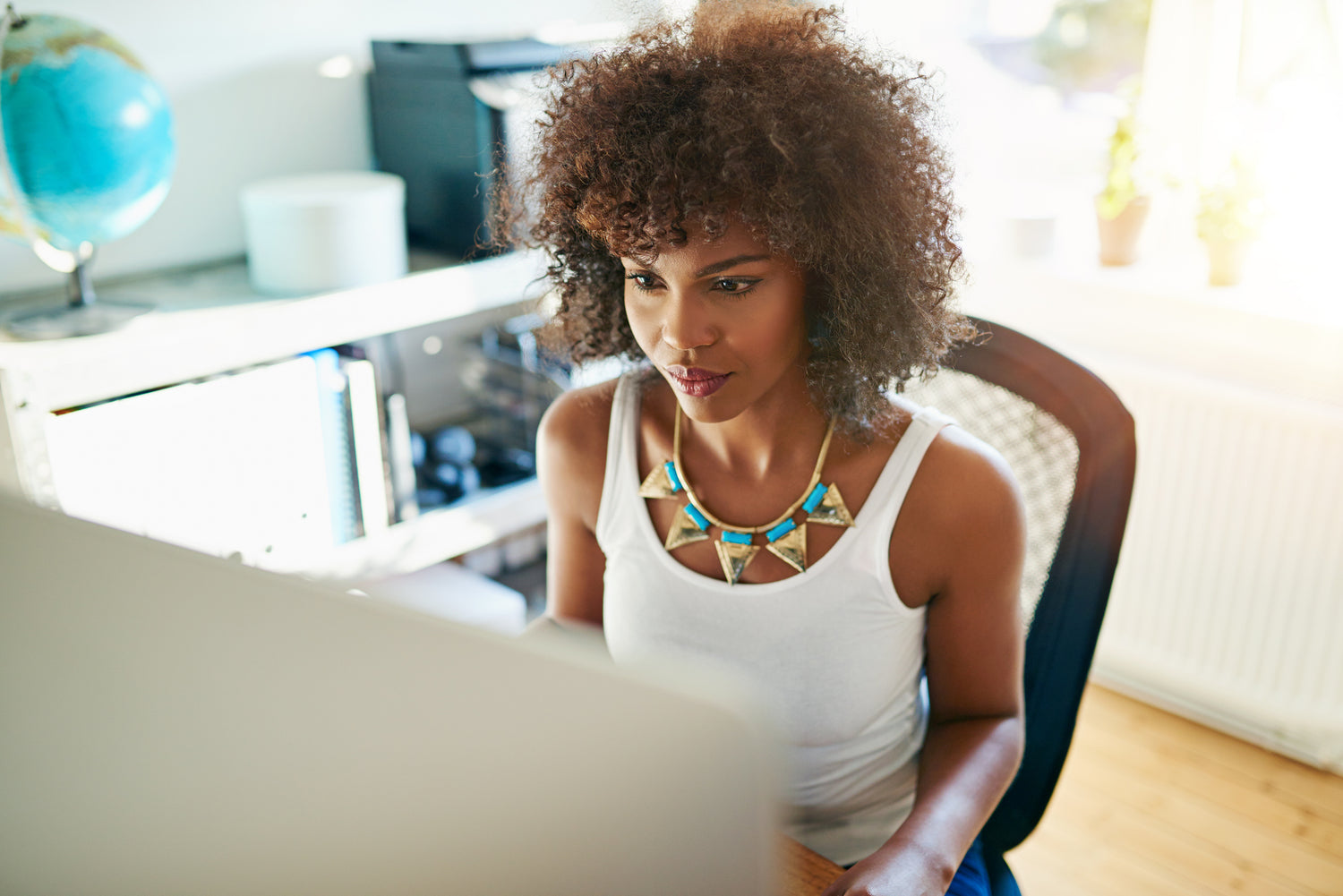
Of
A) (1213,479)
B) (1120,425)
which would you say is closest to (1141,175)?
(1213,479)

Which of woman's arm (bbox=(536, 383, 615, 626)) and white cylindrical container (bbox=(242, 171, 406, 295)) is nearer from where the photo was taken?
woman's arm (bbox=(536, 383, 615, 626))

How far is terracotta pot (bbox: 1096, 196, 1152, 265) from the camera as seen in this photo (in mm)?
2041

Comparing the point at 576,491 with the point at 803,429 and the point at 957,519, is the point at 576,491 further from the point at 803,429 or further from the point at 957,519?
the point at 957,519

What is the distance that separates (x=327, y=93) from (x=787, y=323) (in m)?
1.30

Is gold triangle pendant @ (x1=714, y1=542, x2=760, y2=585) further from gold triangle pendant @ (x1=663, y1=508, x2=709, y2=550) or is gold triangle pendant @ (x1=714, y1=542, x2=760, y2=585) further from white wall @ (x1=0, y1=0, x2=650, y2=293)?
white wall @ (x1=0, y1=0, x2=650, y2=293)

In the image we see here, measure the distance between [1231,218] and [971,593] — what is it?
4.38 ft

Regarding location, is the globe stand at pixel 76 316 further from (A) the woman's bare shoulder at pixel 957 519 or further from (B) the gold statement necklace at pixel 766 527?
(A) the woman's bare shoulder at pixel 957 519

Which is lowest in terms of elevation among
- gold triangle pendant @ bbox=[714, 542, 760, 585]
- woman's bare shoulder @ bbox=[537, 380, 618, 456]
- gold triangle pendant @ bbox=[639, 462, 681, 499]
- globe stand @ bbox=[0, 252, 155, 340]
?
gold triangle pendant @ bbox=[714, 542, 760, 585]

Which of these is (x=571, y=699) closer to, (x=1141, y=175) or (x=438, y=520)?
(x=438, y=520)

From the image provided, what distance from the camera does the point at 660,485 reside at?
3.38ft

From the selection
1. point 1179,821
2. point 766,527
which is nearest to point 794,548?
point 766,527

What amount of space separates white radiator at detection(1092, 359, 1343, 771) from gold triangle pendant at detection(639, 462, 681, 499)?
1.19 meters

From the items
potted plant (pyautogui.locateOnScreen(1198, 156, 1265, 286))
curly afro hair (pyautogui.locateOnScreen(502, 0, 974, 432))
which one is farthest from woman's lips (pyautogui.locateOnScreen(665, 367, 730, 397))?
potted plant (pyautogui.locateOnScreen(1198, 156, 1265, 286))

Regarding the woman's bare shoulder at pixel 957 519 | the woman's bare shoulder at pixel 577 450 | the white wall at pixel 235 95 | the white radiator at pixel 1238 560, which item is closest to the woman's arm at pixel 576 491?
the woman's bare shoulder at pixel 577 450
